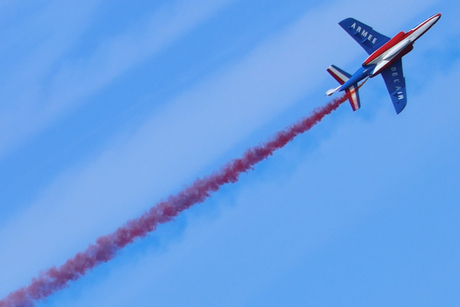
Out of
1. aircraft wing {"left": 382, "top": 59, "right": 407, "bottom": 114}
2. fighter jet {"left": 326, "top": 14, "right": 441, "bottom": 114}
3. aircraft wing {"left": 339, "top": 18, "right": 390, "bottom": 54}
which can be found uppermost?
aircraft wing {"left": 339, "top": 18, "right": 390, "bottom": 54}

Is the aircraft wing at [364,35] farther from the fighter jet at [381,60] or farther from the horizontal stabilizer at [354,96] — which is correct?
the horizontal stabilizer at [354,96]

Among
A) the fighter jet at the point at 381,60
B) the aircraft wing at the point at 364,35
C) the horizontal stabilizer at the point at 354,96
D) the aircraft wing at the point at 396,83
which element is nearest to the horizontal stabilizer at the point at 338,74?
the fighter jet at the point at 381,60

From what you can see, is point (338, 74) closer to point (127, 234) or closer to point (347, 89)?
point (347, 89)

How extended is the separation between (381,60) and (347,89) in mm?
4251

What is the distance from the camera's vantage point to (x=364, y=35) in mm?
41312

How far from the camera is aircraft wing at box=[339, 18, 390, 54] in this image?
4091cm

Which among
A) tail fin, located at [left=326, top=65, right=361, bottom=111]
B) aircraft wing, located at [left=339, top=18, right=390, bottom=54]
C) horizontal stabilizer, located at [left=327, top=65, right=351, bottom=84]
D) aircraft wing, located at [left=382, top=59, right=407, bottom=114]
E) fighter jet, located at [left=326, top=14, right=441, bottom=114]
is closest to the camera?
fighter jet, located at [left=326, top=14, right=441, bottom=114]

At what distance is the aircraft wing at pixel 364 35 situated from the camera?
40.9m

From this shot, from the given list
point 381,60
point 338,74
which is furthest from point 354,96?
point 381,60

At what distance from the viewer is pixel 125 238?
39.2 m

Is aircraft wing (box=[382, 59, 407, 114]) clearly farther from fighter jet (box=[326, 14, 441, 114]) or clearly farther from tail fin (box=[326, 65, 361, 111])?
tail fin (box=[326, 65, 361, 111])

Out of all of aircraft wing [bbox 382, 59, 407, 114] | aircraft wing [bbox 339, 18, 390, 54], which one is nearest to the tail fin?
aircraft wing [bbox 339, 18, 390, 54]

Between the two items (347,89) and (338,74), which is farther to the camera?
(338,74)

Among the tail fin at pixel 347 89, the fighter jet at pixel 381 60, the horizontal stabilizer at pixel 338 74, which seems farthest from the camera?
the horizontal stabilizer at pixel 338 74
